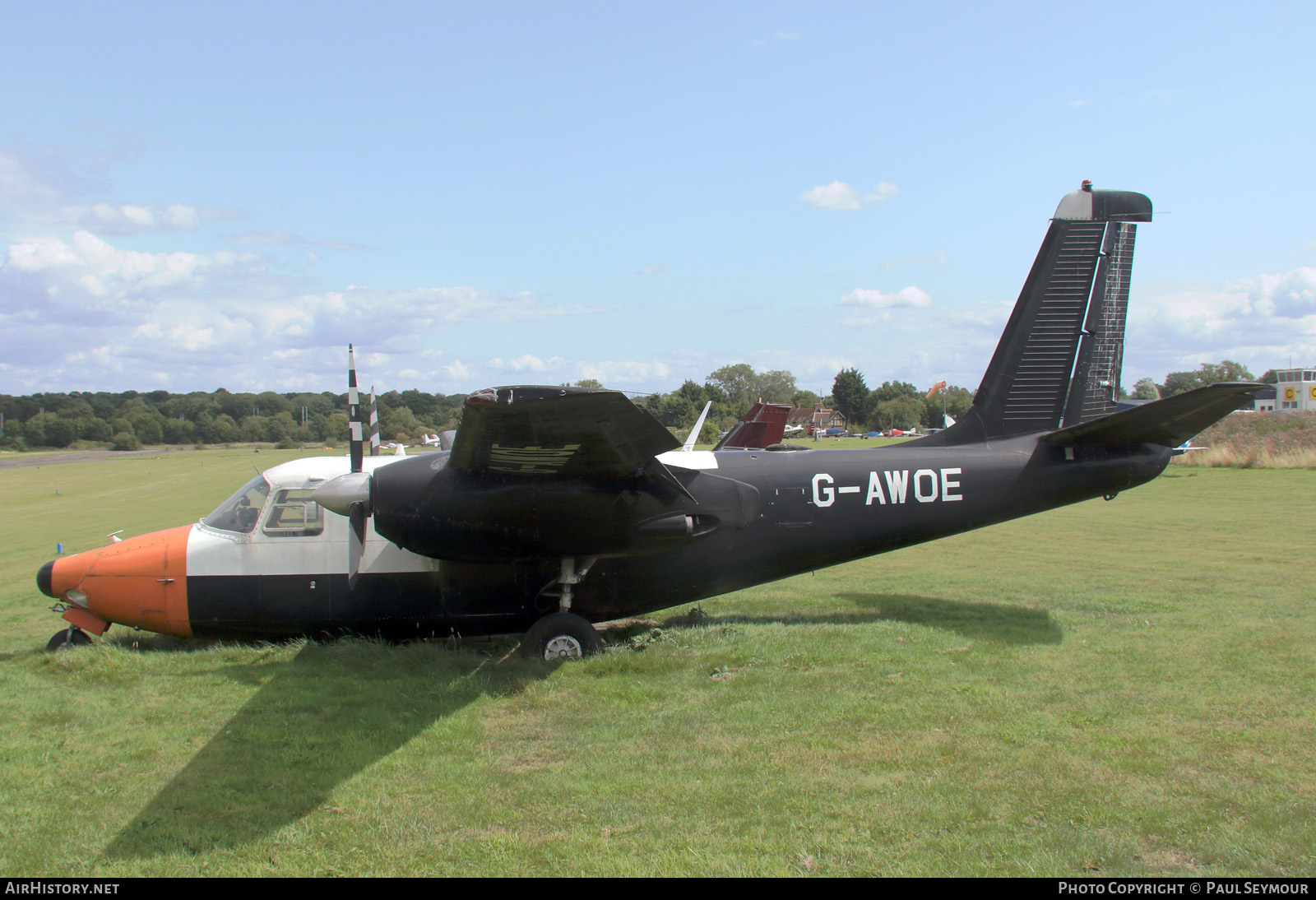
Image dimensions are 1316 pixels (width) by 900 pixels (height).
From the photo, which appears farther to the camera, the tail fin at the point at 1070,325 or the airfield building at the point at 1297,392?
the airfield building at the point at 1297,392

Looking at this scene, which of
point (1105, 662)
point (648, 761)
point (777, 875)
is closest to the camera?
point (777, 875)

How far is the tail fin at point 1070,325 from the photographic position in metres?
9.28

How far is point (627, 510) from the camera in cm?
775

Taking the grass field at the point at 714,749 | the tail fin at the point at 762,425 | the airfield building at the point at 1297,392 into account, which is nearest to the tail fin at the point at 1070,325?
the grass field at the point at 714,749

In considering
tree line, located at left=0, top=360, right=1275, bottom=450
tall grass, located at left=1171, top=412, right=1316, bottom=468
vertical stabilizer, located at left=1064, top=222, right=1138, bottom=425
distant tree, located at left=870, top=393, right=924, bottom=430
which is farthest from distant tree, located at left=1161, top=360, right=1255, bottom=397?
vertical stabilizer, located at left=1064, top=222, right=1138, bottom=425

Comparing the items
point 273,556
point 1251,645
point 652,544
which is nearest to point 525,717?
point 652,544

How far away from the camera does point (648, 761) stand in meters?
5.49

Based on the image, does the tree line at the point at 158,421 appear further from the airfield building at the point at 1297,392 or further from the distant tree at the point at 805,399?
the airfield building at the point at 1297,392

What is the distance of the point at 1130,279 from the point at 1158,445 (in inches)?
79.9

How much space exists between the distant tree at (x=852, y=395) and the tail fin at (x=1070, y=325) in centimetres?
11526

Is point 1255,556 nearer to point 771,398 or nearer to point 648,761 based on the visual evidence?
point 648,761

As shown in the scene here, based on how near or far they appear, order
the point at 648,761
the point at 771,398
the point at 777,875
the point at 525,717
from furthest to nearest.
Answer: the point at 771,398
the point at 525,717
the point at 648,761
the point at 777,875

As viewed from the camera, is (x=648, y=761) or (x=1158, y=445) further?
(x=1158, y=445)

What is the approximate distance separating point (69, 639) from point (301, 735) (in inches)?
178
